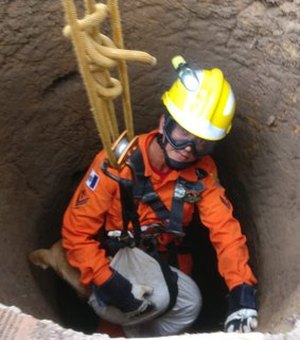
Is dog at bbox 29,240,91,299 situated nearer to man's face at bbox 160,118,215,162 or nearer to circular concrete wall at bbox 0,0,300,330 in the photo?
circular concrete wall at bbox 0,0,300,330

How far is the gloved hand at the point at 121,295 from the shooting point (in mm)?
2355

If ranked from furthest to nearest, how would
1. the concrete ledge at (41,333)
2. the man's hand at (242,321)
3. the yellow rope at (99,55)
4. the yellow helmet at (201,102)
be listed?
A: the yellow helmet at (201,102), the man's hand at (242,321), the yellow rope at (99,55), the concrete ledge at (41,333)

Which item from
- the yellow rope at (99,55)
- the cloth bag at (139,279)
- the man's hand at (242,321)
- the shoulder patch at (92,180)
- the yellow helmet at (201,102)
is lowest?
the cloth bag at (139,279)

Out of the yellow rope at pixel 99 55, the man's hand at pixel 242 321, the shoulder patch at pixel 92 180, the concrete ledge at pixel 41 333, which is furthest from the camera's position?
the shoulder patch at pixel 92 180

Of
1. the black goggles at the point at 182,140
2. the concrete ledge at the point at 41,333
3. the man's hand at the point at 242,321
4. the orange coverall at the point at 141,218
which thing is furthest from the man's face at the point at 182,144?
the concrete ledge at the point at 41,333

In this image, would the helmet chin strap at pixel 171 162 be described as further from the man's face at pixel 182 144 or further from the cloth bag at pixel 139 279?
the cloth bag at pixel 139 279

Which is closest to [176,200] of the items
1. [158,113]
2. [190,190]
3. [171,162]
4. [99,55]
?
[190,190]

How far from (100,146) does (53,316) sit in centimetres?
85

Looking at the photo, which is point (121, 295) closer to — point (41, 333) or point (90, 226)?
point (90, 226)

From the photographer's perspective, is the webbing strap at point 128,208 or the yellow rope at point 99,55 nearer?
the yellow rope at point 99,55

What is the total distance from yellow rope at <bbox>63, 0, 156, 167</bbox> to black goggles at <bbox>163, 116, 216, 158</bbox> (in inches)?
20.8

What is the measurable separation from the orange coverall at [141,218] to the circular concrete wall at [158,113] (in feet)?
0.48

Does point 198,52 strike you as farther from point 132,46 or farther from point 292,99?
point 292,99

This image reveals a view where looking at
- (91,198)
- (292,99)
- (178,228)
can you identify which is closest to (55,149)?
(91,198)
